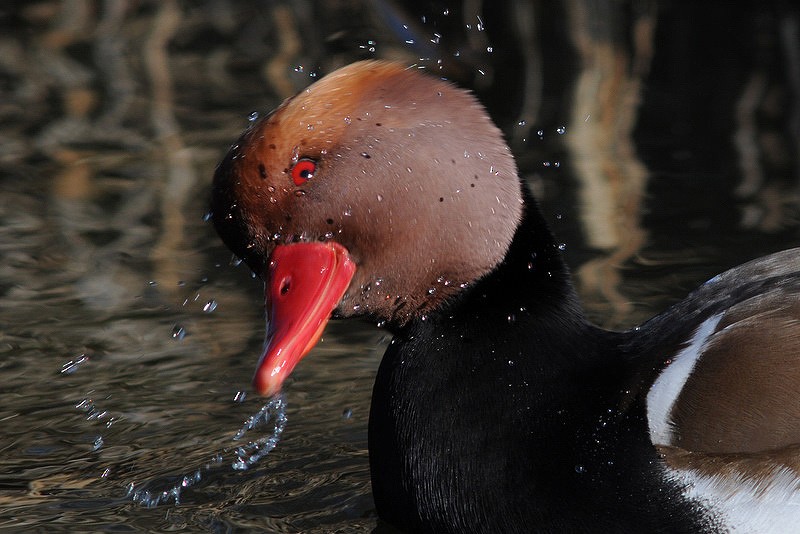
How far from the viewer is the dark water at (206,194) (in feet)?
11.9

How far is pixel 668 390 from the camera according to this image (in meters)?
2.88

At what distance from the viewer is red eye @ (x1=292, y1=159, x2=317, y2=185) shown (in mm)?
2918

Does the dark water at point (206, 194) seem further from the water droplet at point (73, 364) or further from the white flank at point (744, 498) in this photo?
the white flank at point (744, 498)

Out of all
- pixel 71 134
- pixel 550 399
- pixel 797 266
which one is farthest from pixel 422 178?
pixel 71 134

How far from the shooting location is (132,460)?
11.9 feet

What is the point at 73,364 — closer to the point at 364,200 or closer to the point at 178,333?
the point at 178,333

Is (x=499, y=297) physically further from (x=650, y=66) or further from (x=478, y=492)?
(x=650, y=66)

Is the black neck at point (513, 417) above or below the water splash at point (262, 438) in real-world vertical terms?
above

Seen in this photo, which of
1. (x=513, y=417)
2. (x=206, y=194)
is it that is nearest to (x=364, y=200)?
(x=513, y=417)

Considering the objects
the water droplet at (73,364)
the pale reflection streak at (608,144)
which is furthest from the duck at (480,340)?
the pale reflection streak at (608,144)

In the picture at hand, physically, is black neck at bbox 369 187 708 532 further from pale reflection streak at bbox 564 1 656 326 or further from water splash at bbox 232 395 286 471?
pale reflection streak at bbox 564 1 656 326

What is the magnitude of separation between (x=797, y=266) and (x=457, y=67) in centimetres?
409

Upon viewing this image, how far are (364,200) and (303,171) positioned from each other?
Result: 0.48 ft

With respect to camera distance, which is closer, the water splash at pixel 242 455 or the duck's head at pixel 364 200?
the duck's head at pixel 364 200
